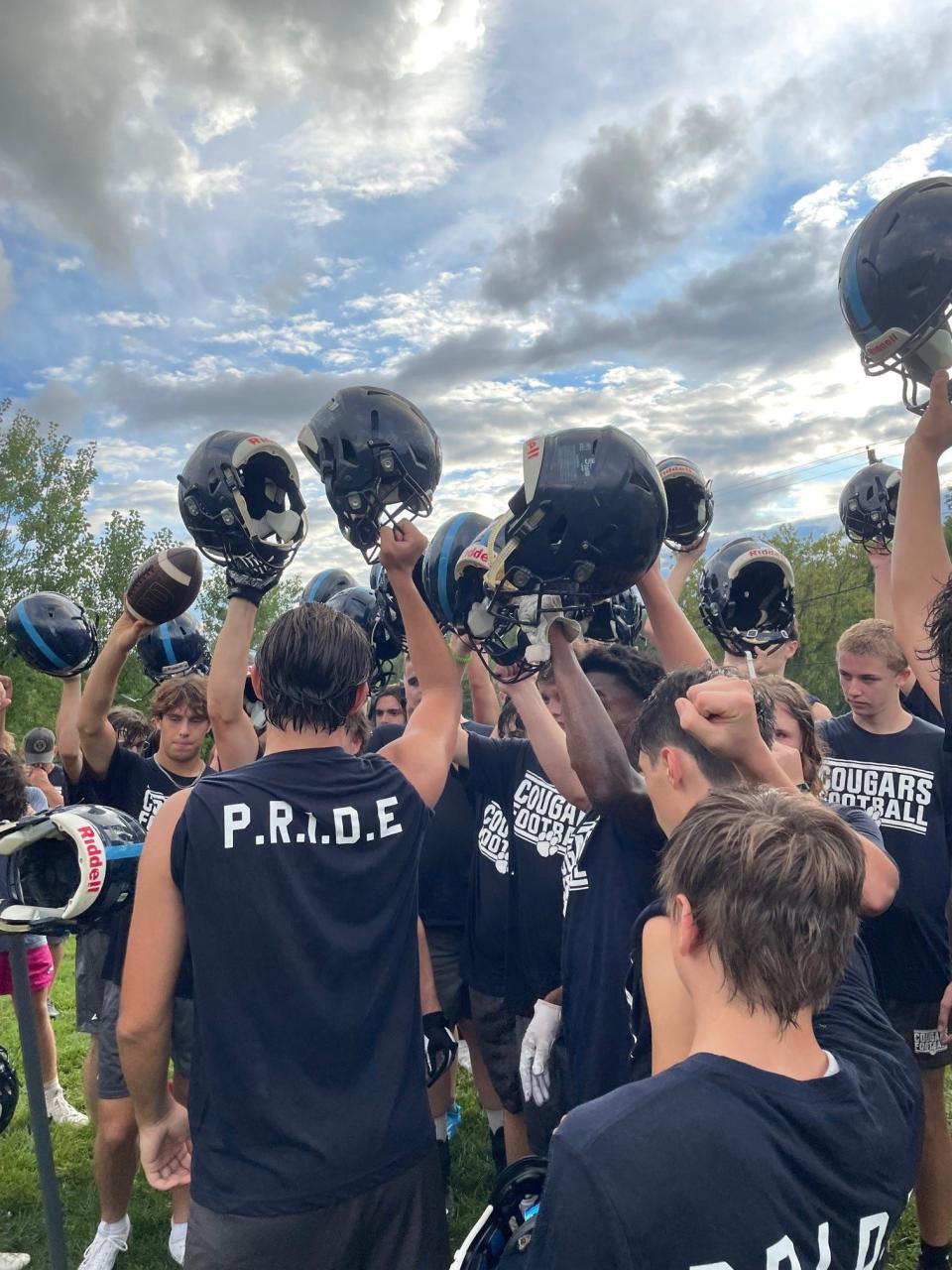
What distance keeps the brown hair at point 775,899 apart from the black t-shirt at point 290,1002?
47.4 inches

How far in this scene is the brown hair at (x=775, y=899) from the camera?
59.6 inches

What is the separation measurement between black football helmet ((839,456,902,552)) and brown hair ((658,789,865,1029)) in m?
4.61

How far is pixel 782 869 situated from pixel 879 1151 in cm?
48

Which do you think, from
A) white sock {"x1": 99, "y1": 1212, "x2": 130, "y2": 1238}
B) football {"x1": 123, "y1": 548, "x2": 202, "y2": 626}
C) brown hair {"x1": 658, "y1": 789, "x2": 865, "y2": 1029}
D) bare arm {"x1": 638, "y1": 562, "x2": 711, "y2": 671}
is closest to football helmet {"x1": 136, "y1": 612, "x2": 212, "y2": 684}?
football {"x1": 123, "y1": 548, "x2": 202, "y2": 626}

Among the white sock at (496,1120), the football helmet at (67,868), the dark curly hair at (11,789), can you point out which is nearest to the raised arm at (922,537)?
the football helmet at (67,868)

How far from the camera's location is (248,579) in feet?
12.1

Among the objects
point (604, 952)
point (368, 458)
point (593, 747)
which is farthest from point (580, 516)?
point (604, 952)

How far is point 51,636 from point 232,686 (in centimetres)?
236

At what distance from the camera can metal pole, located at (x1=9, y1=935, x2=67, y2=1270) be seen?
296 cm

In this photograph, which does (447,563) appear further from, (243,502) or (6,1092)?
(6,1092)

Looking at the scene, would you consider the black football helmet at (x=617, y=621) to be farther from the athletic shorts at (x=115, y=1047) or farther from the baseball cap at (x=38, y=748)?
the baseball cap at (x=38, y=748)

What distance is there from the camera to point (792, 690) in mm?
3500

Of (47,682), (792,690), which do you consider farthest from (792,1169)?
(47,682)

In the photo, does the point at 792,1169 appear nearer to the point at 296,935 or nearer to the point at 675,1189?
the point at 675,1189
